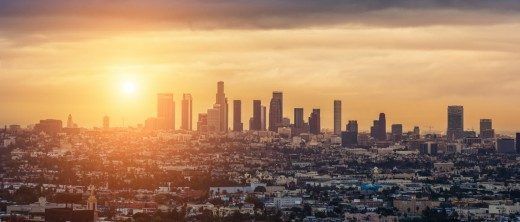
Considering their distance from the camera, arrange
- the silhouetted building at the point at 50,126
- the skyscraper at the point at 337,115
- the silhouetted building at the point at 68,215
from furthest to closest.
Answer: the skyscraper at the point at 337,115, the silhouetted building at the point at 50,126, the silhouetted building at the point at 68,215

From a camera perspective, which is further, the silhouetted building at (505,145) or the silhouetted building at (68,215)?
the silhouetted building at (505,145)

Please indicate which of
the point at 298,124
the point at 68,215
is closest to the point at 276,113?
the point at 298,124

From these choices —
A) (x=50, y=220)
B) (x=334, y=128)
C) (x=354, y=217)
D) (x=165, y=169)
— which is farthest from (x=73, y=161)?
(x=334, y=128)

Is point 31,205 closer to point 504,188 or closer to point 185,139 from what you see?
point 504,188

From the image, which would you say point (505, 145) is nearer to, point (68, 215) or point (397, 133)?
point (397, 133)

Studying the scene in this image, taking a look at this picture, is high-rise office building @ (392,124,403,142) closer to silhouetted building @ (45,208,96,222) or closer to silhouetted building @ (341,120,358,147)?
silhouetted building @ (341,120,358,147)

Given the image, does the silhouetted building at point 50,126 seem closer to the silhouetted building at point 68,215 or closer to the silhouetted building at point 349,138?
the silhouetted building at point 349,138

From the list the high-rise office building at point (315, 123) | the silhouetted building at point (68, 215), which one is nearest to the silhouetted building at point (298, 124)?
the high-rise office building at point (315, 123)

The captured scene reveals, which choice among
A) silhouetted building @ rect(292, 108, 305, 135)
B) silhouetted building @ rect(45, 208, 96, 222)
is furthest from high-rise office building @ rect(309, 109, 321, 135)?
silhouetted building @ rect(45, 208, 96, 222)
